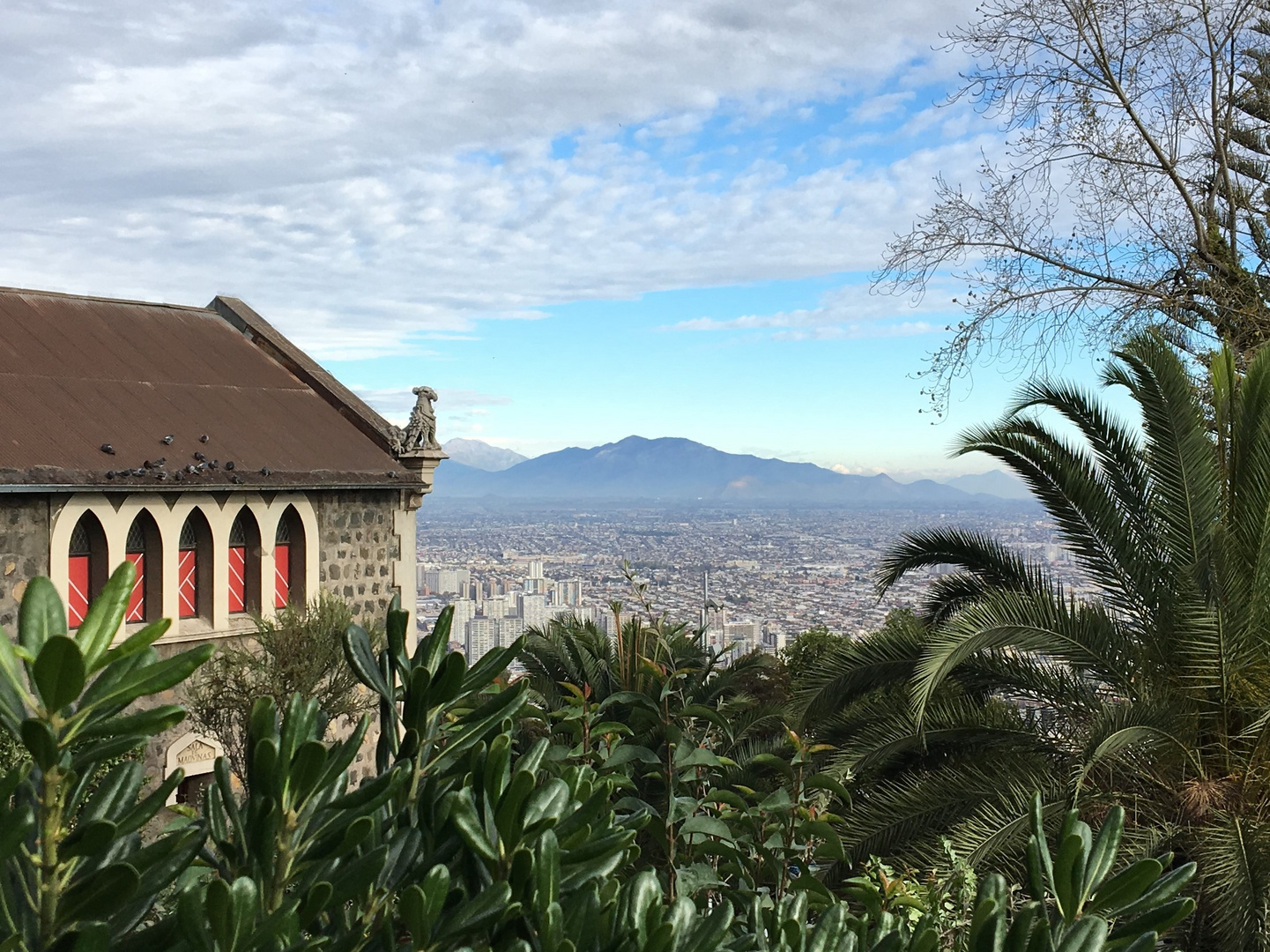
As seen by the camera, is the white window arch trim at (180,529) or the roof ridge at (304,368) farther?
the roof ridge at (304,368)

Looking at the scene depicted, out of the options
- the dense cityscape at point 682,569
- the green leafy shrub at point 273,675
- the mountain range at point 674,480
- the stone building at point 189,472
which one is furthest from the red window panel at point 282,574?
the mountain range at point 674,480

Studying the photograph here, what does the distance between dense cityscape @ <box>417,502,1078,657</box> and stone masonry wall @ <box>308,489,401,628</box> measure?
1.59 metres

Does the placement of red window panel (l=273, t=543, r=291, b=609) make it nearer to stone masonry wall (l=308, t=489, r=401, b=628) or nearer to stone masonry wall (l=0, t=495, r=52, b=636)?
stone masonry wall (l=308, t=489, r=401, b=628)

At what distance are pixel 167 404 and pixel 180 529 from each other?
84.4 inches

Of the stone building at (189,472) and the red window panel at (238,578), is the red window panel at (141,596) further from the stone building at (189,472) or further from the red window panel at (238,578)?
the red window panel at (238,578)

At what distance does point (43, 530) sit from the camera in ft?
37.8

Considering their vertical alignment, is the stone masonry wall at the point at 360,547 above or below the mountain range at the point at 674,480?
below

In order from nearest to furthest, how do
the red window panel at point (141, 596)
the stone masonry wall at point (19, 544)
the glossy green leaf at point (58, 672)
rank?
the glossy green leaf at point (58, 672) → the stone masonry wall at point (19, 544) → the red window panel at point (141, 596)

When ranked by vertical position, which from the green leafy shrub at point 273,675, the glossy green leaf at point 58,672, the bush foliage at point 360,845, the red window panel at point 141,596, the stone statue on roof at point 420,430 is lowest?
the green leafy shrub at point 273,675

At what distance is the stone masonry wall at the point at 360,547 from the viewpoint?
1468 centimetres

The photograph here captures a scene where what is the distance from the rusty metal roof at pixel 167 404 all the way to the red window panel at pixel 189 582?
927 mm

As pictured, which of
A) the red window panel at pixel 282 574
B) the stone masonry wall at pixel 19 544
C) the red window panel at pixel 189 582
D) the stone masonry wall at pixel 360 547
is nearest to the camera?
the stone masonry wall at pixel 19 544

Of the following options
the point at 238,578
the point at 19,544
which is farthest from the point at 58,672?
the point at 238,578

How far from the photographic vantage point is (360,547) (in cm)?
1512
